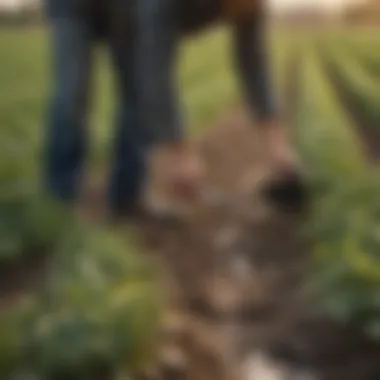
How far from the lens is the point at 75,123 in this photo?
2.40 feet

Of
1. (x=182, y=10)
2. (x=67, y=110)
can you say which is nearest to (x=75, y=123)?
(x=67, y=110)

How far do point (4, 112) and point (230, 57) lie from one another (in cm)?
18

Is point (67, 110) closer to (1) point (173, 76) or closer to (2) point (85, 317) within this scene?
(1) point (173, 76)

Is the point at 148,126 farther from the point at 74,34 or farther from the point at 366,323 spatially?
the point at 366,323

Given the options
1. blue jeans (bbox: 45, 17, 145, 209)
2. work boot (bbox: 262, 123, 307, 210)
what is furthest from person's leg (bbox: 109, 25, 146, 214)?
work boot (bbox: 262, 123, 307, 210)

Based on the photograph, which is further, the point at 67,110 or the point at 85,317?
the point at 67,110

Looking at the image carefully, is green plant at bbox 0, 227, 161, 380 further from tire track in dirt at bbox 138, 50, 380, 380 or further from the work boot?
the work boot

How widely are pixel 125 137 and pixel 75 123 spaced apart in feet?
0.13

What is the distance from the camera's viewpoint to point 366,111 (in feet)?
2.38

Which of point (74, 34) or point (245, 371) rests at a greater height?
point (74, 34)

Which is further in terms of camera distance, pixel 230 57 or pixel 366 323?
pixel 230 57

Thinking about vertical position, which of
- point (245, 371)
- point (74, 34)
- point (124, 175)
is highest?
point (74, 34)

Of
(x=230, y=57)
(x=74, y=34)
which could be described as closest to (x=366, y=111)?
(x=230, y=57)

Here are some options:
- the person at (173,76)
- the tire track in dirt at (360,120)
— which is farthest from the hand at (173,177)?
the tire track in dirt at (360,120)
